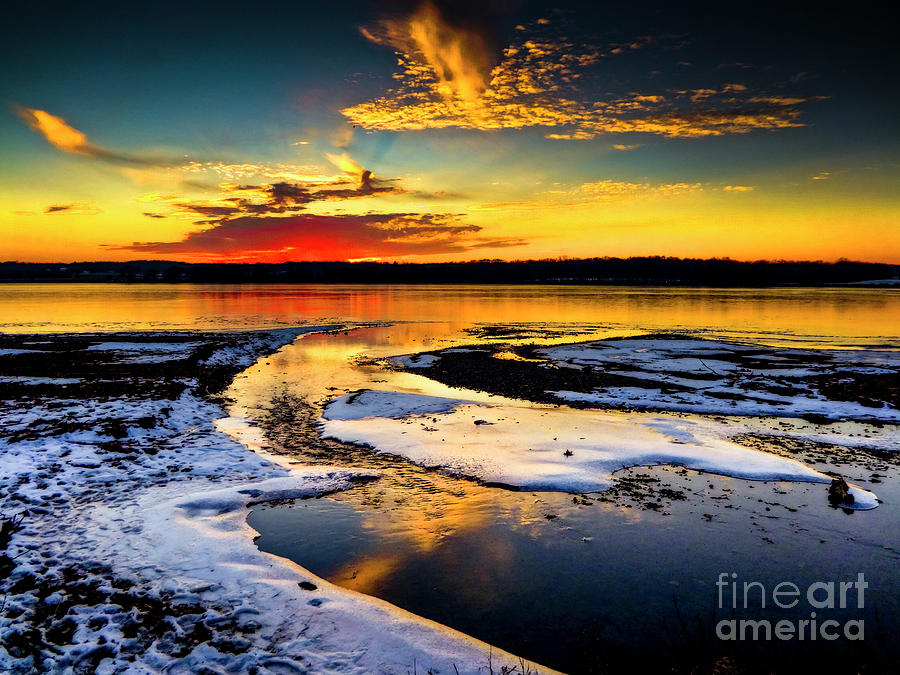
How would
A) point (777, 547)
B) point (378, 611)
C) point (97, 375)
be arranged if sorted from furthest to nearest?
point (97, 375) < point (777, 547) < point (378, 611)

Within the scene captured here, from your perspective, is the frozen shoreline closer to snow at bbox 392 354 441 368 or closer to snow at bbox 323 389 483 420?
snow at bbox 323 389 483 420

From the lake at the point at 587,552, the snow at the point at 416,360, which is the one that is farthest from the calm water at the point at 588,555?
the snow at the point at 416,360

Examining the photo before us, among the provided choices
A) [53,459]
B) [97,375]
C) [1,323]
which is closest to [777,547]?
[53,459]

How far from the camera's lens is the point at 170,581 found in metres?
6.62

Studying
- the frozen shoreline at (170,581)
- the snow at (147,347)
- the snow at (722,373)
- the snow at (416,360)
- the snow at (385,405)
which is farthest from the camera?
the snow at (147,347)

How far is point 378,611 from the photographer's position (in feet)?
20.4

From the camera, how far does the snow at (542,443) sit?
11.2m

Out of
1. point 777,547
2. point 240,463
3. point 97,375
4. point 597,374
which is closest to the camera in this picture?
point 777,547

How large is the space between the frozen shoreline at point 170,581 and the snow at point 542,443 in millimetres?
2828

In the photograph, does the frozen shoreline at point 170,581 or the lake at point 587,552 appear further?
the lake at point 587,552

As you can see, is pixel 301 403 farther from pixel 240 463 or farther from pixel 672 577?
pixel 672 577

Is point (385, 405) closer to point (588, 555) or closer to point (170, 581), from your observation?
point (588, 555)

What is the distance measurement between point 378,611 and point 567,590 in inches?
104

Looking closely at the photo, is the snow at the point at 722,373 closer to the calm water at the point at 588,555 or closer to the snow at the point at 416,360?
the calm water at the point at 588,555
